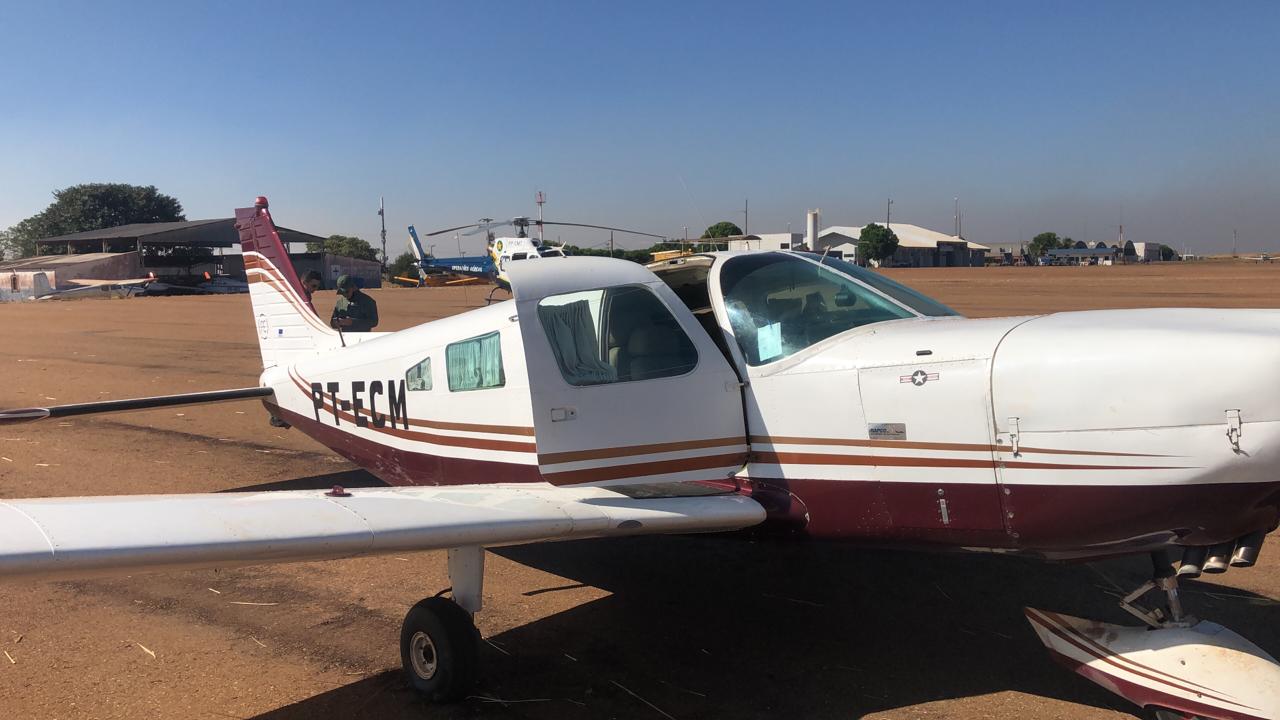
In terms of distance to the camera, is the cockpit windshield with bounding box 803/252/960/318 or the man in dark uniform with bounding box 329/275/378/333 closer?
the cockpit windshield with bounding box 803/252/960/318

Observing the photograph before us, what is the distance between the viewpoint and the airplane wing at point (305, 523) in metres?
3.28

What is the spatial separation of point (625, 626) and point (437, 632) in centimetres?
131

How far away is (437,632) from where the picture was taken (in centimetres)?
419

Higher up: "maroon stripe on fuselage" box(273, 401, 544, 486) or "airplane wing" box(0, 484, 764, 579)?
"airplane wing" box(0, 484, 764, 579)

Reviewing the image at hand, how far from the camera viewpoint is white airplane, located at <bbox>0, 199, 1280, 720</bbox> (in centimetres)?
342

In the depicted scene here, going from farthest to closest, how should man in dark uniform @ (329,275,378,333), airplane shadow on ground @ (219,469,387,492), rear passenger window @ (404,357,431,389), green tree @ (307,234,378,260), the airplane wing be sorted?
green tree @ (307,234,378,260) → man in dark uniform @ (329,275,378,333) → airplane shadow on ground @ (219,469,387,492) → rear passenger window @ (404,357,431,389) → the airplane wing

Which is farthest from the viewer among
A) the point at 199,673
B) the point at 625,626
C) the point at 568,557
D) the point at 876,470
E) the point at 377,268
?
the point at 377,268

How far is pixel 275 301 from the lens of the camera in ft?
A: 27.3

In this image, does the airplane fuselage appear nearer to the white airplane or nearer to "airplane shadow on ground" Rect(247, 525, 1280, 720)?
the white airplane

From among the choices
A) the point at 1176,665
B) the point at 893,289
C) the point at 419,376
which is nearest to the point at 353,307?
the point at 419,376

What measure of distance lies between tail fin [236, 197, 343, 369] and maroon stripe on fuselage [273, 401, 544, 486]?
2.36 ft

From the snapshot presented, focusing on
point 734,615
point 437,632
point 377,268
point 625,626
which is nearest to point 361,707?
point 437,632

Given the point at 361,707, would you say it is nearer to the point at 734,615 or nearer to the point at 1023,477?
the point at 734,615

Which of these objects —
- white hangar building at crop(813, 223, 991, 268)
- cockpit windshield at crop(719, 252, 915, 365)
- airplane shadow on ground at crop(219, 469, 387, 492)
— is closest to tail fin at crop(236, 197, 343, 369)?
airplane shadow on ground at crop(219, 469, 387, 492)
